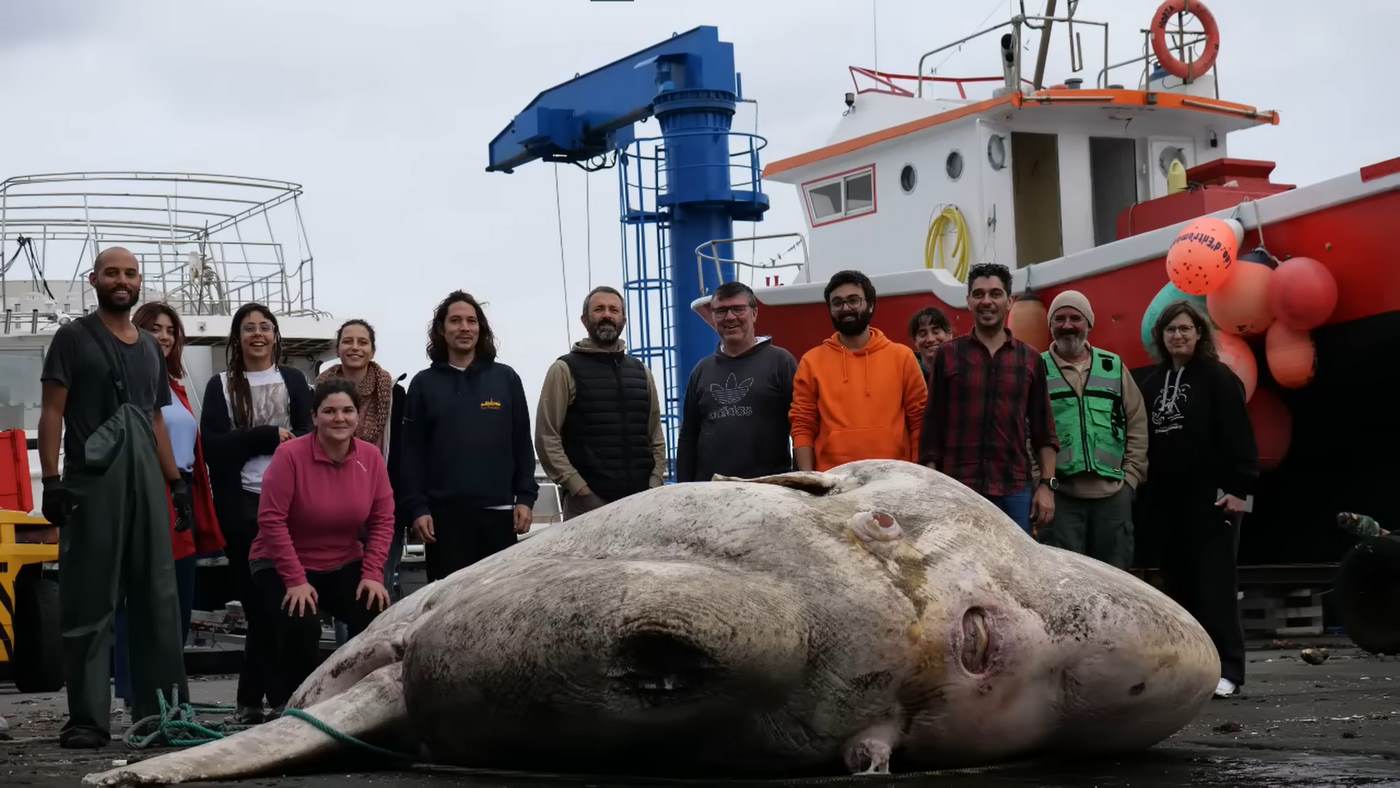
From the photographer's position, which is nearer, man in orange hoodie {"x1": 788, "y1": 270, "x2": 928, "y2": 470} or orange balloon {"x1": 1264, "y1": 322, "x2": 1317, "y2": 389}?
man in orange hoodie {"x1": 788, "y1": 270, "x2": 928, "y2": 470}

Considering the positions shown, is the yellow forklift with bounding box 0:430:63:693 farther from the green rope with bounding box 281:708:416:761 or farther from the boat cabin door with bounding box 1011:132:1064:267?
the boat cabin door with bounding box 1011:132:1064:267

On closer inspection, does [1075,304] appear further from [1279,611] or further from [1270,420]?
[1279,611]

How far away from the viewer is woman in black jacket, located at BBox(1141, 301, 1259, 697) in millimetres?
7297

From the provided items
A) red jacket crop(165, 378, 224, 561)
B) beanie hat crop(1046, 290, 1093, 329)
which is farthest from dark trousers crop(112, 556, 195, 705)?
beanie hat crop(1046, 290, 1093, 329)

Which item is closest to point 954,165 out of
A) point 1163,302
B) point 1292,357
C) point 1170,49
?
point 1170,49

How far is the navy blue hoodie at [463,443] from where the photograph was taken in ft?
24.4

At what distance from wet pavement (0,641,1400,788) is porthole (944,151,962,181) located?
8.30 meters

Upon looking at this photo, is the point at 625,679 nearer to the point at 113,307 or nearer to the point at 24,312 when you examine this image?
the point at 113,307

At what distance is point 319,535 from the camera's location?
21.9 feet

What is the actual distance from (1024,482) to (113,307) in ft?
12.6

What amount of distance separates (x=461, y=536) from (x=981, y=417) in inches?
93.2

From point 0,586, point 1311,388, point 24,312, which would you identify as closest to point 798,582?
point 0,586

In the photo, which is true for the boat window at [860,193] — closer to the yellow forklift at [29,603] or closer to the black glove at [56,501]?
the yellow forklift at [29,603]

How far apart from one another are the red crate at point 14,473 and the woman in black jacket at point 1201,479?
24.7ft
